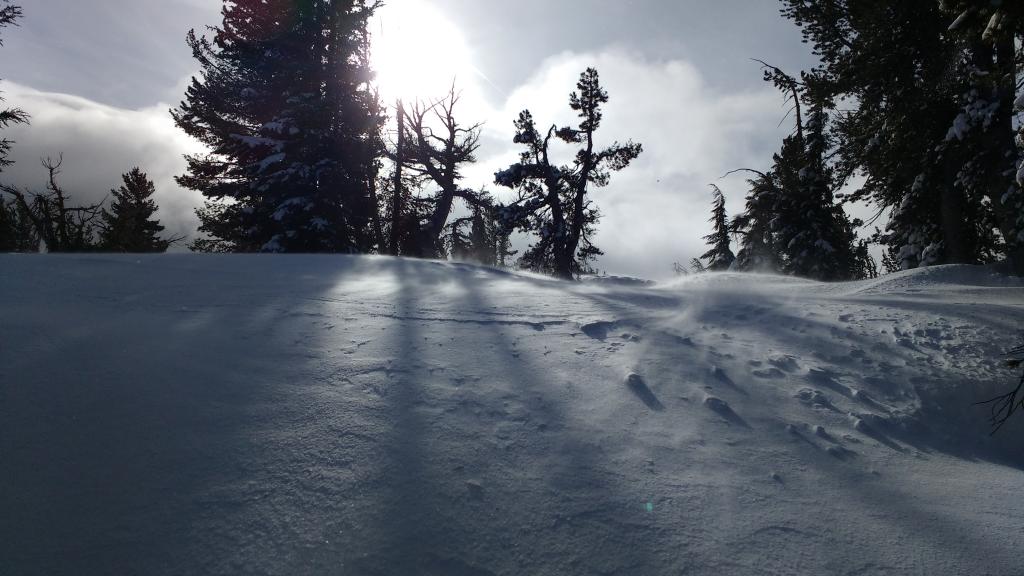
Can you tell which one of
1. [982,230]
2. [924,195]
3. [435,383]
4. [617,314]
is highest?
[924,195]

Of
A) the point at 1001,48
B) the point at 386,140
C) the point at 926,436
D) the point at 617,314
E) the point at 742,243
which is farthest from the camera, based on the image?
the point at 742,243

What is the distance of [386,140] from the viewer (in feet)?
64.3

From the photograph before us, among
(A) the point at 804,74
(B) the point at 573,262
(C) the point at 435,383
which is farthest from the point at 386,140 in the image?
(C) the point at 435,383

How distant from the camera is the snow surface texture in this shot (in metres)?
1.89

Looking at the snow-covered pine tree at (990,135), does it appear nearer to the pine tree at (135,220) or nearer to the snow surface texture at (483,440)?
the snow surface texture at (483,440)

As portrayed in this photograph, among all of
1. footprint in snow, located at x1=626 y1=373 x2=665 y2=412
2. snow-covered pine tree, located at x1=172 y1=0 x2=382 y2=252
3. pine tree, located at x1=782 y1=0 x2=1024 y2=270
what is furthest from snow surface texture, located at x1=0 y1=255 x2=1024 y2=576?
snow-covered pine tree, located at x1=172 y1=0 x2=382 y2=252

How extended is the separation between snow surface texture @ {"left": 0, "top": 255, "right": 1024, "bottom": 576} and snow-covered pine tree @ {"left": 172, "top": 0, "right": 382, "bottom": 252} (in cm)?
1186

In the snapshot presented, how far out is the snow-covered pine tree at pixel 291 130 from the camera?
1606 cm

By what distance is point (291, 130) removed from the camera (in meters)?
16.0

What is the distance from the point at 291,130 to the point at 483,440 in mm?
16386

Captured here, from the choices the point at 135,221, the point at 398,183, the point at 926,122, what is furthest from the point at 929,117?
the point at 135,221

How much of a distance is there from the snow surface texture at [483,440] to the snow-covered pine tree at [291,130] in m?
11.9

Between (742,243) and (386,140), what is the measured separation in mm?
18184

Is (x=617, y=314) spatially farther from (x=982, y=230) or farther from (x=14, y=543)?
(x=982, y=230)
